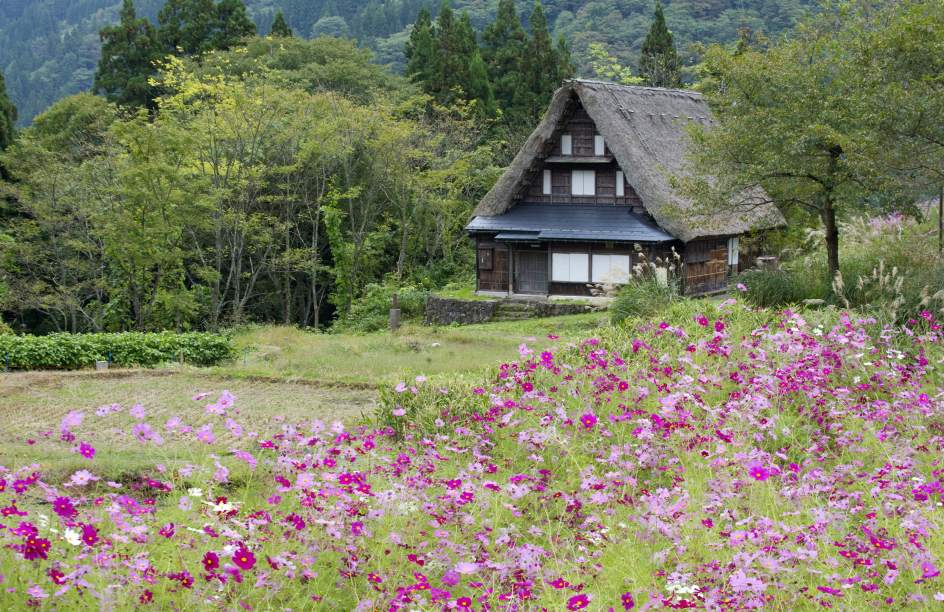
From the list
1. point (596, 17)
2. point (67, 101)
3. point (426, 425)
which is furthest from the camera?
point (596, 17)

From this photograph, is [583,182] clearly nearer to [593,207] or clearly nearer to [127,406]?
A: [593,207]

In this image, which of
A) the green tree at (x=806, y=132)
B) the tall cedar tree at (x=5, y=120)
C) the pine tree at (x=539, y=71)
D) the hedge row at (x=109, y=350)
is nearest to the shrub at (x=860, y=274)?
the green tree at (x=806, y=132)

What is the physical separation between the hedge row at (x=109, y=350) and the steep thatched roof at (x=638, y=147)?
1039cm

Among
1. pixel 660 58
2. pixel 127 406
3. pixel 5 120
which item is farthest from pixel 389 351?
pixel 660 58

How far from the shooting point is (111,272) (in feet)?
84.5

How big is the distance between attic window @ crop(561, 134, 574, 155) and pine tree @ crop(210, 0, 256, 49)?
20.4 m

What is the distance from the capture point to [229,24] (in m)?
39.5

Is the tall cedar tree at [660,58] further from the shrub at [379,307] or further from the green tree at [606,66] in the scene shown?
the shrub at [379,307]

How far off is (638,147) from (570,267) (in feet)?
10.9

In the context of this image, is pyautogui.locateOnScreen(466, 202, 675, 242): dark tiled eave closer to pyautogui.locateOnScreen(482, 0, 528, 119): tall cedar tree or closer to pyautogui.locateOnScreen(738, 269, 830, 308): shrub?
pyautogui.locateOnScreen(738, 269, 830, 308): shrub

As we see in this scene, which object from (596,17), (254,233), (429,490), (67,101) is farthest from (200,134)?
(596,17)

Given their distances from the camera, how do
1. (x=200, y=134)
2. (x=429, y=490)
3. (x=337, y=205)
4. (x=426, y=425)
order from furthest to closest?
(x=337, y=205) → (x=200, y=134) → (x=426, y=425) → (x=429, y=490)

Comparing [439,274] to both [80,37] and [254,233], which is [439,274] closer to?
[254,233]

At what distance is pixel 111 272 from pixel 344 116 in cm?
776
